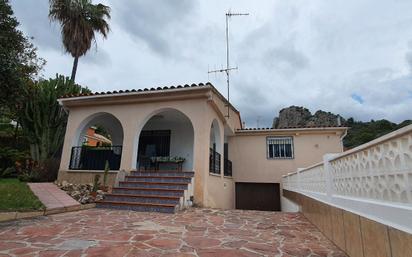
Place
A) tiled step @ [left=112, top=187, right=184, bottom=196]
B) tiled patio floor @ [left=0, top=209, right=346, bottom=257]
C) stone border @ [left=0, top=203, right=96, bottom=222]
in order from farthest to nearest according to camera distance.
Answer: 1. tiled step @ [left=112, top=187, right=184, bottom=196]
2. stone border @ [left=0, top=203, right=96, bottom=222]
3. tiled patio floor @ [left=0, top=209, right=346, bottom=257]

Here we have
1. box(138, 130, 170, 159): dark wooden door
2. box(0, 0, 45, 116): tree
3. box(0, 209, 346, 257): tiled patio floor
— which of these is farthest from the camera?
box(138, 130, 170, 159): dark wooden door

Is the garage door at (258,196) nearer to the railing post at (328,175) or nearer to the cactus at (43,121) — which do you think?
the railing post at (328,175)

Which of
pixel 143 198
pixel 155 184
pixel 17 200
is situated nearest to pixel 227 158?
pixel 155 184

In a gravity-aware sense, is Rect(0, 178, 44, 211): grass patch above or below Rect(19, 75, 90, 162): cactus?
below

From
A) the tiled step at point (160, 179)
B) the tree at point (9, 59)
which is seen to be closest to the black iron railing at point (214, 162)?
the tiled step at point (160, 179)

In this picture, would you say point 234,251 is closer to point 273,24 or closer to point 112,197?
point 112,197

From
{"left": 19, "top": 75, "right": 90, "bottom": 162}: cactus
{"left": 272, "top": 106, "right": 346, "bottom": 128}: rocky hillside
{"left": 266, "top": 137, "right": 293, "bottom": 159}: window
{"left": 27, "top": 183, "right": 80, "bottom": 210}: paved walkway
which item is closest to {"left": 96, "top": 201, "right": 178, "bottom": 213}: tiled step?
{"left": 27, "top": 183, "right": 80, "bottom": 210}: paved walkway

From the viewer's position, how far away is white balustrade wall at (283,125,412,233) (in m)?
1.93

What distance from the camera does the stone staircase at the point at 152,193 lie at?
23.8 feet

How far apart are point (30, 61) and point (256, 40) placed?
47.5ft

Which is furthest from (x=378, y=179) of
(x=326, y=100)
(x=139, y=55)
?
(x=326, y=100)

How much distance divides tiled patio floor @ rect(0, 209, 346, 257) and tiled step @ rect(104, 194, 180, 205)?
4.05 feet

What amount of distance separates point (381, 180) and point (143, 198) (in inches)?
268

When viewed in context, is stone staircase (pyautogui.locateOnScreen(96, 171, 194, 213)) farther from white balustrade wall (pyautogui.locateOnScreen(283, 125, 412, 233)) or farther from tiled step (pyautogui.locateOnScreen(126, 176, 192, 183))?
white balustrade wall (pyautogui.locateOnScreen(283, 125, 412, 233))
